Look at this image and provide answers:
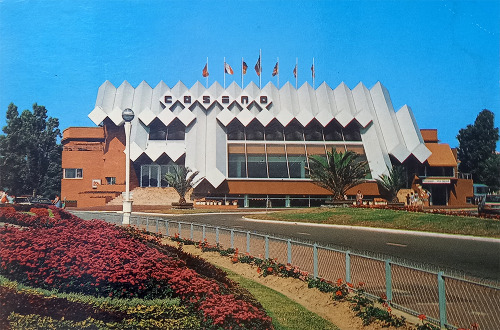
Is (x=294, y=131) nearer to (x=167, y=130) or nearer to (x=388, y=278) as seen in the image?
(x=167, y=130)

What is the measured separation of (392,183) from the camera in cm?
5094

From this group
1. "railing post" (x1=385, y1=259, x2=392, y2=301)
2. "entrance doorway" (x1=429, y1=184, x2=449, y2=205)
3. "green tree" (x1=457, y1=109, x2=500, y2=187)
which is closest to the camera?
"railing post" (x1=385, y1=259, x2=392, y2=301)

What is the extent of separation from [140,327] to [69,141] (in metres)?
59.7

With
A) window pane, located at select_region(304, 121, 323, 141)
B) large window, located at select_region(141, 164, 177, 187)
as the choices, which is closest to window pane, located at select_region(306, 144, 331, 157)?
window pane, located at select_region(304, 121, 323, 141)

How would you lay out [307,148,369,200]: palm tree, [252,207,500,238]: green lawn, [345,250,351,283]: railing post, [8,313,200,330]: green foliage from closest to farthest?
[8,313,200,330]: green foliage
[345,250,351,283]: railing post
[252,207,500,238]: green lawn
[307,148,369,200]: palm tree

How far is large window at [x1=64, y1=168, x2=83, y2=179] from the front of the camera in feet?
203

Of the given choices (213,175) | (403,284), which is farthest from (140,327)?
(213,175)

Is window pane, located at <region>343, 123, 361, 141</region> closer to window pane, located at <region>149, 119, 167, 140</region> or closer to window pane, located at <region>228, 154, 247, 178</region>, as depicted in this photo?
window pane, located at <region>228, 154, 247, 178</region>

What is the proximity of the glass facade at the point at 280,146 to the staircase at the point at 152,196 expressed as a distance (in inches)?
298

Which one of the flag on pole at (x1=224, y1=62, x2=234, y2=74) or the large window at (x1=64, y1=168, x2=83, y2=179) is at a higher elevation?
the flag on pole at (x1=224, y1=62, x2=234, y2=74)

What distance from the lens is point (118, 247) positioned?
38.8 ft

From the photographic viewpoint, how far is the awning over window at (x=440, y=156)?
60.3 metres

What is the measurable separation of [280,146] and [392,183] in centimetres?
1423

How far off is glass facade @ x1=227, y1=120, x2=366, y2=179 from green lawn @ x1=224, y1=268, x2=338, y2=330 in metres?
41.2
